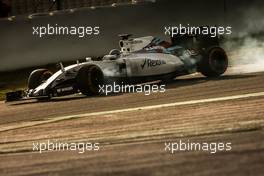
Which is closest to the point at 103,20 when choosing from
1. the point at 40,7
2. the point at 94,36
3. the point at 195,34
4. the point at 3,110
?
the point at 94,36

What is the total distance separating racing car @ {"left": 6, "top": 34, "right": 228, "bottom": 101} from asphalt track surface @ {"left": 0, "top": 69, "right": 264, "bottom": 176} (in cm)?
120

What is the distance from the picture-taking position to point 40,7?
1033 inches

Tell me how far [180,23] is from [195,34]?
278 inches

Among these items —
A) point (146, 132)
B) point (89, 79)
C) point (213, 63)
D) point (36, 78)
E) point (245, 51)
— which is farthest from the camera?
point (245, 51)

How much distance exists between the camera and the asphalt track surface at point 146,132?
4706mm

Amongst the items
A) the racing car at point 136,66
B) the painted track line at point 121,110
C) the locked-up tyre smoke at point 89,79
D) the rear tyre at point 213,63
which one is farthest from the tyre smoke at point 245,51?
the painted track line at point 121,110

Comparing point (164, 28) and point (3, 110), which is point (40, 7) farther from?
point (3, 110)

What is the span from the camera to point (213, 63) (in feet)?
42.3

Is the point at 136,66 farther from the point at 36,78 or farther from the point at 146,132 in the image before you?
the point at 146,132

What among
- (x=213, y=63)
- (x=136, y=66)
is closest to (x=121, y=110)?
(x=136, y=66)

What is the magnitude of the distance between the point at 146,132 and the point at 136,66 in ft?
19.6

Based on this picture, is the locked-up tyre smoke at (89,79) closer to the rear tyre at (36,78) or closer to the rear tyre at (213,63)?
the rear tyre at (36,78)

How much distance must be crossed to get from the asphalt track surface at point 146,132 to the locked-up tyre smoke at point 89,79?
905 mm

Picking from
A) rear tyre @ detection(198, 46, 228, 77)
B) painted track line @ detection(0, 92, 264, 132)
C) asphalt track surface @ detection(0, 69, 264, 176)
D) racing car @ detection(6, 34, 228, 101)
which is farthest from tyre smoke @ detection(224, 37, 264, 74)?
painted track line @ detection(0, 92, 264, 132)
